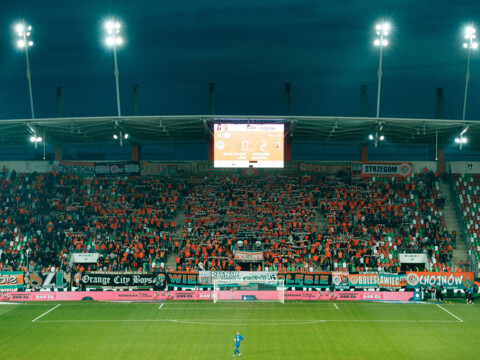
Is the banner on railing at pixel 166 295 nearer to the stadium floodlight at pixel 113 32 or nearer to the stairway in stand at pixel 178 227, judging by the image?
the stairway in stand at pixel 178 227

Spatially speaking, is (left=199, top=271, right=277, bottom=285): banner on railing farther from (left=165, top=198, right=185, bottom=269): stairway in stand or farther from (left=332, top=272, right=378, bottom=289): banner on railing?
(left=332, top=272, right=378, bottom=289): banner on railing

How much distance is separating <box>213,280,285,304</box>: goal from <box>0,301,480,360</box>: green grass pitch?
52.0 inches

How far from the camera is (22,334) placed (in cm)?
3291

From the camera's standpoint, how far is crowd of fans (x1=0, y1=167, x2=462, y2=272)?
46938 millimetres

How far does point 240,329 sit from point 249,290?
8.86 metres

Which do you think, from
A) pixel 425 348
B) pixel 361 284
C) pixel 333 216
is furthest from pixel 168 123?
pixel 425 348

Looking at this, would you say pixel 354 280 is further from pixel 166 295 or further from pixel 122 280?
pixel 122 280

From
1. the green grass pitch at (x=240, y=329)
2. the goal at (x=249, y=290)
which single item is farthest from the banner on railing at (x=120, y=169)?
the goal at (x=249, y=290)

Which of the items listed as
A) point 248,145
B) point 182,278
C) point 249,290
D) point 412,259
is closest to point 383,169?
point 412,259

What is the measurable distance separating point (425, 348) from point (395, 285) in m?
13.7

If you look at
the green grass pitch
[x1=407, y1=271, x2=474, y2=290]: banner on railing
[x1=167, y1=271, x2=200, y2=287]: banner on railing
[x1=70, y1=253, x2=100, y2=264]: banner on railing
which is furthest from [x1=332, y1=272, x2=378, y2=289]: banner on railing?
[x1=70, y1=253, x2=100, y2=264]: banner on railing

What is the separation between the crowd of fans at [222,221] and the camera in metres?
46.9

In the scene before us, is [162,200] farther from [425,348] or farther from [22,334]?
[425,348]

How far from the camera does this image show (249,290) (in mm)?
42938
